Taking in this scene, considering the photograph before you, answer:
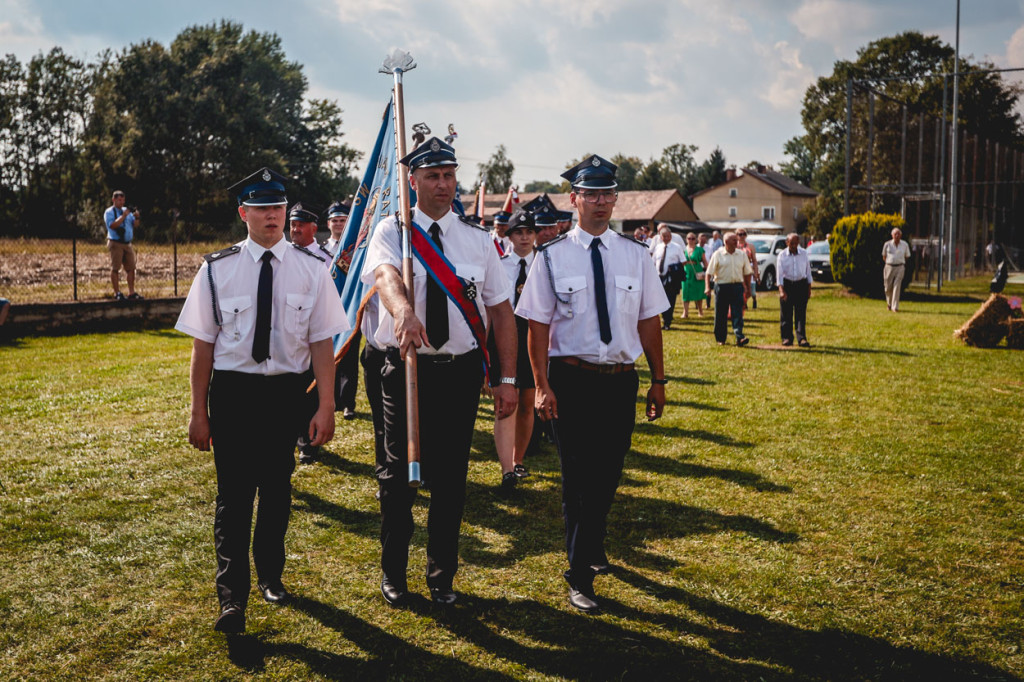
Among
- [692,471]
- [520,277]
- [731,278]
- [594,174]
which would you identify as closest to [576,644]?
[594,174]

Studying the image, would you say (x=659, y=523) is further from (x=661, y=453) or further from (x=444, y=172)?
(x=444, y=172)

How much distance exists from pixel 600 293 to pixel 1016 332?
13848 millimetres

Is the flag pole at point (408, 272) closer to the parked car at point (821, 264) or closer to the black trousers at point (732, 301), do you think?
the black trousers at point (732, 301)

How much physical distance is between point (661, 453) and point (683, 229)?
60.9m

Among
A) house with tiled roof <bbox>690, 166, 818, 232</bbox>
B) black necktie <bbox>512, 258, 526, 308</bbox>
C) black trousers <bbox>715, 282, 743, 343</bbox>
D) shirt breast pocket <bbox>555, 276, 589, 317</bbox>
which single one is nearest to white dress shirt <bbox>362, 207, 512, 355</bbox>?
shirt breast pocket <bbox>555, 276, 589, 317</bbox>

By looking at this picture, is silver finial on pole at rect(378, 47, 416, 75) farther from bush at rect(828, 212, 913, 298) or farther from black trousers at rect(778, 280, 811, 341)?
bush at rect(828, 212, 913, 298)

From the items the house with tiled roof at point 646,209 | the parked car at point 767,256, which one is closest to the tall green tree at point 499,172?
the house with tiled roof at point 646,209

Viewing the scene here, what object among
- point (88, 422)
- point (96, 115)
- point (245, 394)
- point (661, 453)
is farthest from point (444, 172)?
point (96, 115)

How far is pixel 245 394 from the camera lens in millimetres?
4109

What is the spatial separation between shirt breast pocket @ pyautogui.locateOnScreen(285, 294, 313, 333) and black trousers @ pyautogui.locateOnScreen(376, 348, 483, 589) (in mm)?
465

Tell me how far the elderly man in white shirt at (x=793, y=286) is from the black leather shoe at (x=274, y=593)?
12073 mm

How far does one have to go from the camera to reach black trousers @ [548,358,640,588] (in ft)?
15.0

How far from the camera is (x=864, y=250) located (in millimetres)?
26328

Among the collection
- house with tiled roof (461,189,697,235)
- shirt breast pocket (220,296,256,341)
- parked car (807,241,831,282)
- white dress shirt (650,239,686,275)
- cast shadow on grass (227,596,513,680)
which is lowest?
cast shadow on grass (227,596,513,680)
